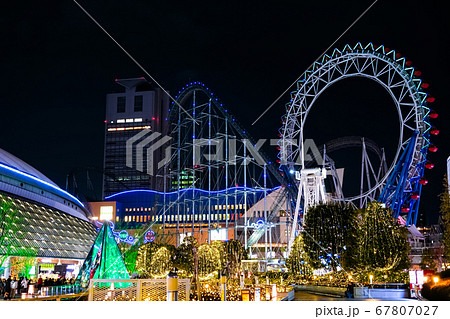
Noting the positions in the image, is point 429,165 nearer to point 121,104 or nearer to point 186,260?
point 186,260

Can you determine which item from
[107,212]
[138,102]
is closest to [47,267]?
[107,212]

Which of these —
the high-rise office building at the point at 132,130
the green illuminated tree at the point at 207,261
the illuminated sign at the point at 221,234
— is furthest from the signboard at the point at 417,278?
the high-rise office building at the point at 132,130

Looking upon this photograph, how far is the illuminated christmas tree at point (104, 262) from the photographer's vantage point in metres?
25.7

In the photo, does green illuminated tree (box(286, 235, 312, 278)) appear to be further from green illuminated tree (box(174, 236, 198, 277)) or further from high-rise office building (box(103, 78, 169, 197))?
high-rise office building (box(103, 78, 169, 197))

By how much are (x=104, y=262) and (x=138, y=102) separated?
13527cm

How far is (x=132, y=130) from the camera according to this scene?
Answer: 153625mm

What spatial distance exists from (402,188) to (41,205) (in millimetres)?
37536

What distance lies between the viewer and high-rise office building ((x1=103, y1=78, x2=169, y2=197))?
5871 inches

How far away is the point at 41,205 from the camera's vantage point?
2036 inches

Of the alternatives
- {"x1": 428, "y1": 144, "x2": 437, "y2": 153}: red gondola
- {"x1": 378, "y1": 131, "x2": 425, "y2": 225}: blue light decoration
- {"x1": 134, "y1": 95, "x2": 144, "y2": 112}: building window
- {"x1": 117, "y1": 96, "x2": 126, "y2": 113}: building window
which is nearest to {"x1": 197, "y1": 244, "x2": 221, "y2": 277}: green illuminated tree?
{"x1": 378, "y1": 131, "x2": 425, "y2": 225}: blue light decoration

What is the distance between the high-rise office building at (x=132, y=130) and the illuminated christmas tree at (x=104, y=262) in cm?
11893

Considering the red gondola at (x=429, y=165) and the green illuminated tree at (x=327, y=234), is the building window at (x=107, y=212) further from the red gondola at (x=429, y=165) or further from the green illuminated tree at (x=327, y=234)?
the green illuminated tree at (x=327, y=234)

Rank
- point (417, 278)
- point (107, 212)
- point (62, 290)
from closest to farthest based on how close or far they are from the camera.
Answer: point (417, 278) < point (62, 290) < point (107, 212)
